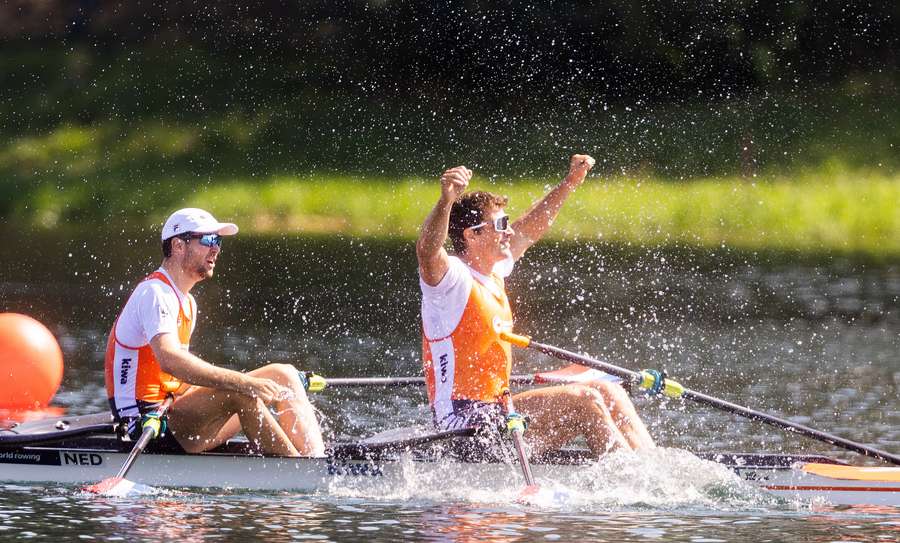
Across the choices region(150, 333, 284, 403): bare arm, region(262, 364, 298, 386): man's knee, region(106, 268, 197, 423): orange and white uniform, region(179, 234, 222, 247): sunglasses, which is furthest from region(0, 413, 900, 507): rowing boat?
region(179, 234, 222, 247): sunglasses

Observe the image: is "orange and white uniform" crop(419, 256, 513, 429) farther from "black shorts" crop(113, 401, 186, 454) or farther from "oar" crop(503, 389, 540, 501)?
"black shorts" crop(113, 401, 186, 454)

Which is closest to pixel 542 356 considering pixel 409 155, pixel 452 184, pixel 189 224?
pixel 189 224

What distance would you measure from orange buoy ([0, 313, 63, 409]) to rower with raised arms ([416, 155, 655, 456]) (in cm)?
408

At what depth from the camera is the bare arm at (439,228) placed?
34.3 feet

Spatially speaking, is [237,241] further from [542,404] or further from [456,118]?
[542,404]

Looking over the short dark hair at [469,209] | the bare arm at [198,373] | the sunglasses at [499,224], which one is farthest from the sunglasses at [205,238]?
the sunglasses at [499,224]

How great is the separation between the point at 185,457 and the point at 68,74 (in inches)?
1751

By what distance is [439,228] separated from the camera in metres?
10.6

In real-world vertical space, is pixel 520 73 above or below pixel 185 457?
above

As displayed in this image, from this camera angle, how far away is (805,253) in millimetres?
34406

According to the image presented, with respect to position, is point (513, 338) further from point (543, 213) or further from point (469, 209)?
point (543, 213)

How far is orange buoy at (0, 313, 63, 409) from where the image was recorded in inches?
545

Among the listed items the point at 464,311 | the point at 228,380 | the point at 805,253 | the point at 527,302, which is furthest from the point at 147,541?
the point at 805,253

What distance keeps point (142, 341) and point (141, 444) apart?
→ 2.30 feet
